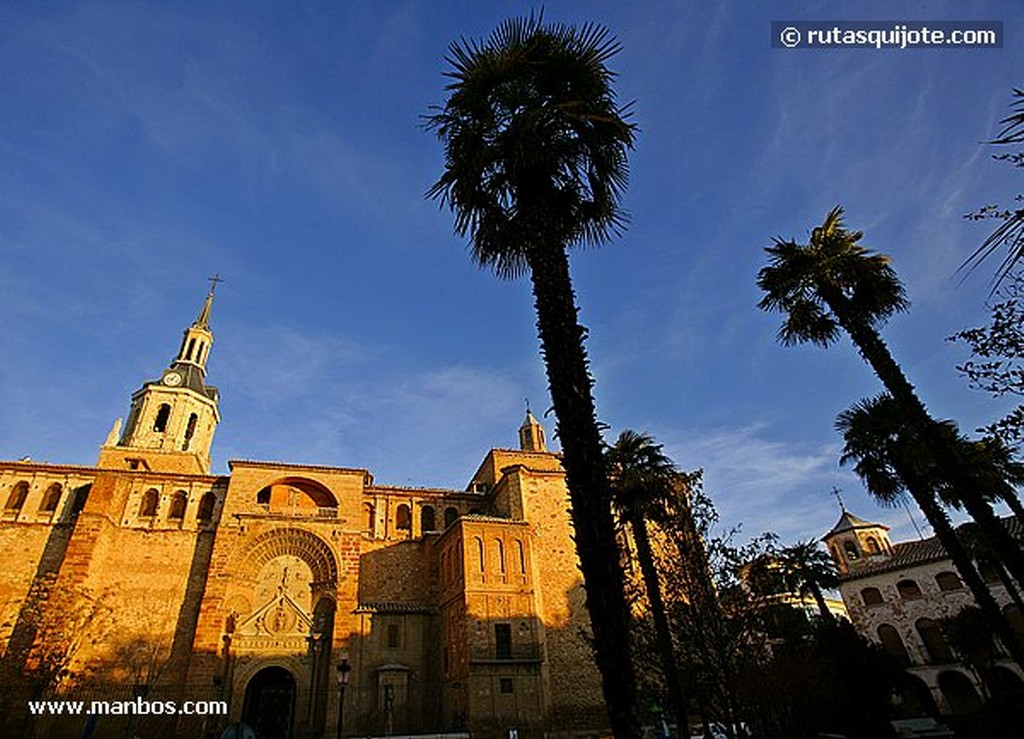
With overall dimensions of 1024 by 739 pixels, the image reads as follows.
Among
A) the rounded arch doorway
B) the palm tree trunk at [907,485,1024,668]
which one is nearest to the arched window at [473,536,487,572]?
the rounded arch doorway

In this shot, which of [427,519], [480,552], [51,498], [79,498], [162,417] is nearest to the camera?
[480,552]

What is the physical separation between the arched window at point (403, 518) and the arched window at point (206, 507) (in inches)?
402

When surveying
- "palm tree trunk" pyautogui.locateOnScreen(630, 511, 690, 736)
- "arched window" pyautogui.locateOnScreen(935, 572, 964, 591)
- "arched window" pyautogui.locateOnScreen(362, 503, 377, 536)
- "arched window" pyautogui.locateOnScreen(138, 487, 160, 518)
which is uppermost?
"arched window" pyautogui.locateOnScreen(138, 487, 160, 518)

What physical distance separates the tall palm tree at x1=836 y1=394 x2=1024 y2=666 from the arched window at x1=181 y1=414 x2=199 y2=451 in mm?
38672

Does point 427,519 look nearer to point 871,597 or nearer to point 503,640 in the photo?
point 503,640

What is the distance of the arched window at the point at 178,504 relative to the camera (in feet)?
99.1

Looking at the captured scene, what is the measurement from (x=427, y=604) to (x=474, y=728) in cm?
860

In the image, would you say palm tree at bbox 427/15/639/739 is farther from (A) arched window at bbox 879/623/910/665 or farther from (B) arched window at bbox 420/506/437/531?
(A) arched window at bbox 879/623/910/665

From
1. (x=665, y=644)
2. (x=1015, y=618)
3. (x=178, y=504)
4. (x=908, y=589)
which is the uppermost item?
(x=178, y=504)

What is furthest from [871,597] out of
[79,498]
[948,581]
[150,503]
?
[79,498]

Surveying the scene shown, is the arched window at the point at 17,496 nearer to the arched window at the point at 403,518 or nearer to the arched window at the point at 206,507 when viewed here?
the arched window at the point at 206,507

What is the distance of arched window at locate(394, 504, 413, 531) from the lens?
3344cm

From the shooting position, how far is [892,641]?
117ft

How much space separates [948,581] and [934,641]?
12.5ft
